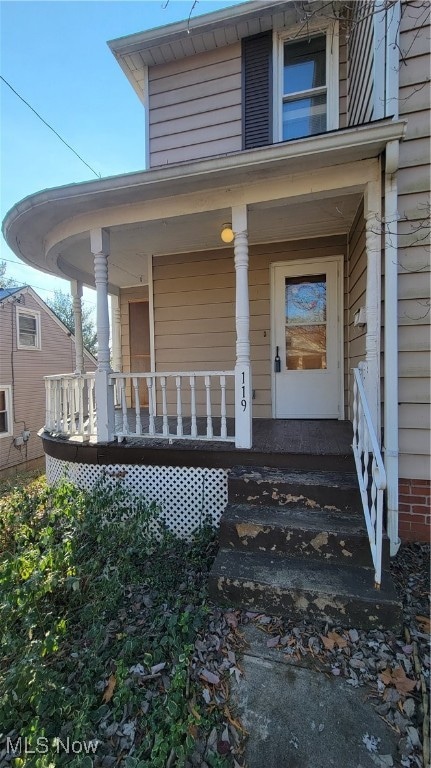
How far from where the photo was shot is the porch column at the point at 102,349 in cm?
355

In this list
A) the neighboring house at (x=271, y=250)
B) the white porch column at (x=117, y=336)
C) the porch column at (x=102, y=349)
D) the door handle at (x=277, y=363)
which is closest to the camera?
the neighboring house at (x=271, y=250)

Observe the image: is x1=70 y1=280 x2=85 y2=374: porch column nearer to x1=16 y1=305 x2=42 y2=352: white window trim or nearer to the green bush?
the green bush

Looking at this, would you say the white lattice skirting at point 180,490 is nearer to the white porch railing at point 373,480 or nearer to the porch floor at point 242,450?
the porch floor at point 242,450

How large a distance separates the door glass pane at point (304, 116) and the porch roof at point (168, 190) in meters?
1.15

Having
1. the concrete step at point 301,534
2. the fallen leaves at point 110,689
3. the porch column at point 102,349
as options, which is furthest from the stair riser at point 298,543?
the porch column at point 102,349

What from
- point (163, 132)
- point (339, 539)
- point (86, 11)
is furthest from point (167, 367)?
point (86, 11)

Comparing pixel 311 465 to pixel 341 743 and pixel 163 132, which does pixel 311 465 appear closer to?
pixel 341 743

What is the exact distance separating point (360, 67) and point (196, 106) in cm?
202

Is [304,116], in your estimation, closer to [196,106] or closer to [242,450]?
[196,106]

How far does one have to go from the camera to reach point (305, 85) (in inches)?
161

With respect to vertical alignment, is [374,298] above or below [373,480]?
above

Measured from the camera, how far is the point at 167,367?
510 centimetres

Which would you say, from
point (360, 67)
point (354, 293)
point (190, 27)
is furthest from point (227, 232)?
point (190, 27)

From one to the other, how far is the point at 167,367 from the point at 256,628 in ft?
11.8
